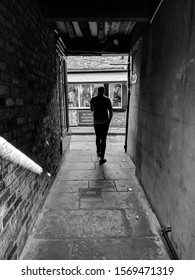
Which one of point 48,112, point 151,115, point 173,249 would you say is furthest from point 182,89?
point 48,112

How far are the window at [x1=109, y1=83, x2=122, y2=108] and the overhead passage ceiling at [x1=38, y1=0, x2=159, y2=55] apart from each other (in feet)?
19.5

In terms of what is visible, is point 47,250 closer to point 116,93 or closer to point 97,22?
point 97,22

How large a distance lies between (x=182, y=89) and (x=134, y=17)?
6.49ft

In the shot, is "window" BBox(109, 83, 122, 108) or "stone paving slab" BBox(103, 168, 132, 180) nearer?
"stone paving slab" BBox(103, 168, 132, 180)

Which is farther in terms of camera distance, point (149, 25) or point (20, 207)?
point (149, 25)

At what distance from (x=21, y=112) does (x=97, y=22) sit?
3.01 metres

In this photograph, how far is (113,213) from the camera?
2977 millimetres

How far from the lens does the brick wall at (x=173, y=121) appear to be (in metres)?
1.78

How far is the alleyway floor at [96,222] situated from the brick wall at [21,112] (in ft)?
0.75

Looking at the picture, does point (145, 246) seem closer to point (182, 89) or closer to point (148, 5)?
point (182, 89)

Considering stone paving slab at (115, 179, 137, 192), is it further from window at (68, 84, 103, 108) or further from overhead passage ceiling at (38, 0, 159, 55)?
window at (68, 84, 103, 108)

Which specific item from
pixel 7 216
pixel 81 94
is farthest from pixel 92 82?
Answer: pixel 7 216

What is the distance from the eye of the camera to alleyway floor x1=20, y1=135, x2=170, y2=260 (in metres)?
2.19

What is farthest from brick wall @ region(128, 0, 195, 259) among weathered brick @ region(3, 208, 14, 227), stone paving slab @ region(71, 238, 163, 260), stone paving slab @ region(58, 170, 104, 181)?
weathered brick @ region(3, 208, 14, 227)
